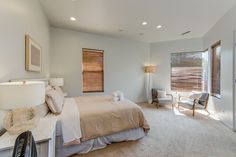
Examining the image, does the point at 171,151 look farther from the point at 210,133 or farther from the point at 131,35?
the point at 131,35

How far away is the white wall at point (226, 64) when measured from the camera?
10.3 ft

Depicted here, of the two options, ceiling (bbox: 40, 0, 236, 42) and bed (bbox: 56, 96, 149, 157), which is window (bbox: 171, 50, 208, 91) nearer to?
ceiling (bbox: 40, 0, 236, 42)

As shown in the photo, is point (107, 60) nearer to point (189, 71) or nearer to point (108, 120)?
point (108, 120)

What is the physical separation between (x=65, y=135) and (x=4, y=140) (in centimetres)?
92

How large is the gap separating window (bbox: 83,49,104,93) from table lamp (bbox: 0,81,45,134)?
3443 mm

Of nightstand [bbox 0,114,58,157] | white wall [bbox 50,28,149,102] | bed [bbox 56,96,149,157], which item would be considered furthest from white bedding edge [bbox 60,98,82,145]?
white wall [bbox 50,28,149,102]

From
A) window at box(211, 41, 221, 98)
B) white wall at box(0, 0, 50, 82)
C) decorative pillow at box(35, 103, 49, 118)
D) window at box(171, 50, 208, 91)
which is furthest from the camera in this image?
window at box(171, 50, 208, 91)

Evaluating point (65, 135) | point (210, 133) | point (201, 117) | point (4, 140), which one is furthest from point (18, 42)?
point (201, 117)

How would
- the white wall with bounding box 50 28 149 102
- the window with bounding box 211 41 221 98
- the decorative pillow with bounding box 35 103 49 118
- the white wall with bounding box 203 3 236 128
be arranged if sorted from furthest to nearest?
1. the white wall with bounding box 50 28 149 102
2. the window with bounding box 211 41 221 98
3. the white wall with bounding box 203 3 236 128
4. the decorative pillow with bounding box 35 103 49 118

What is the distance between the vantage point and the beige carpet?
2.22 m

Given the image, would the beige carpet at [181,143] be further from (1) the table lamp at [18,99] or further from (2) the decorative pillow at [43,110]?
(1) the table lamp at [18,99]

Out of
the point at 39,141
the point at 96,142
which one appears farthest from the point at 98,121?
the point at 39,141

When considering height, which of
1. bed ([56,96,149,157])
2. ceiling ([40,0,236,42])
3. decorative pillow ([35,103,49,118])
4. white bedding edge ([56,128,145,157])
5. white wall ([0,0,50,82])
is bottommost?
white bedding edge ([56,128,145,157])

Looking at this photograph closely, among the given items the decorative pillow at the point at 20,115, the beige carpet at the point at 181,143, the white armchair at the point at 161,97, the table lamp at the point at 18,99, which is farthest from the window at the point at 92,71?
the table lamp at the point at 18,99
